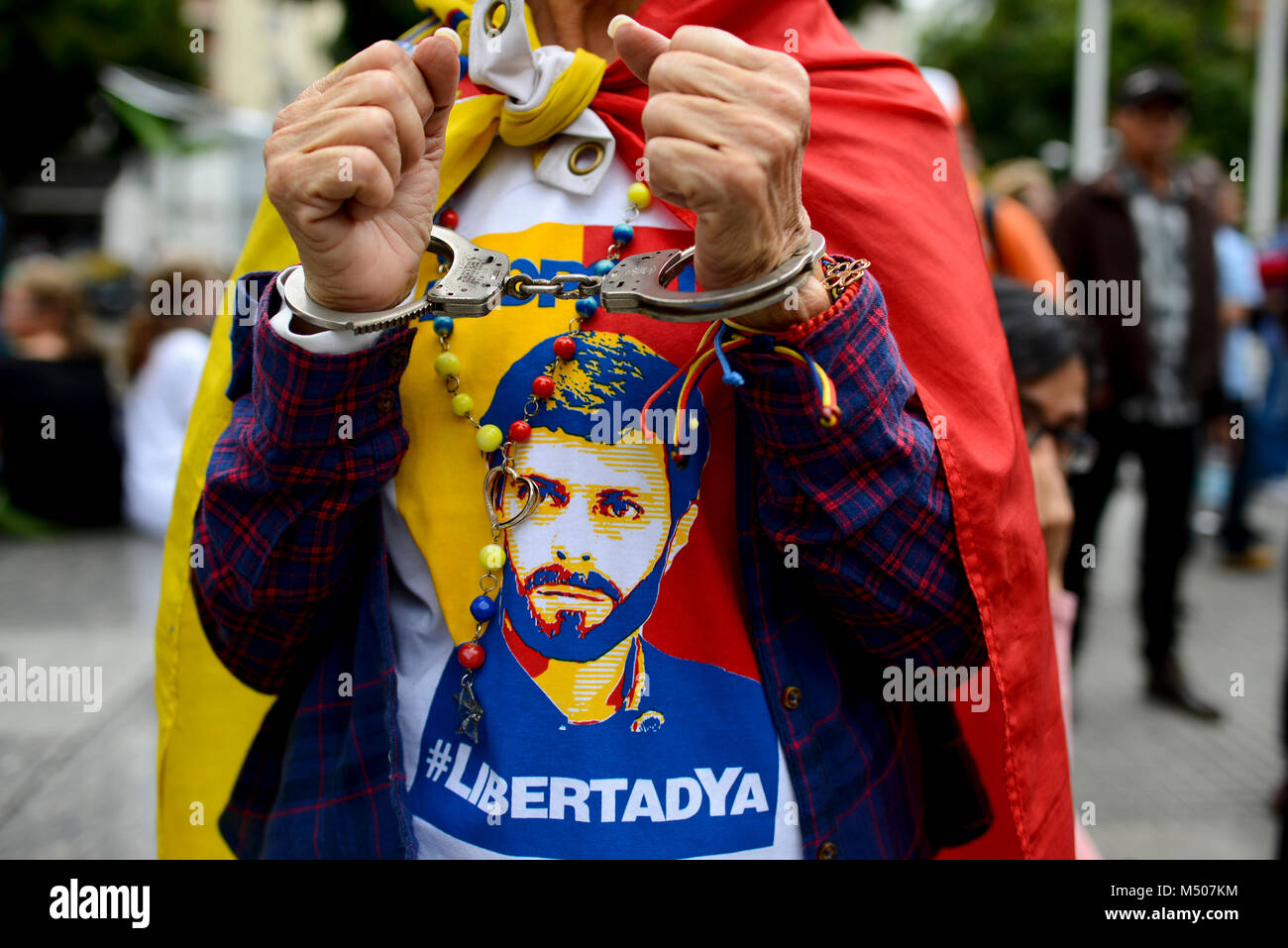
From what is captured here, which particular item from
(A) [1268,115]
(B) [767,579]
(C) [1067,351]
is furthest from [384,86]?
(A) [1268,115]

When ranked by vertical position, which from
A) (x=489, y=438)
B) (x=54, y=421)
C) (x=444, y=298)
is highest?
(x=54, y=421)

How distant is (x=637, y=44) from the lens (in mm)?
1160

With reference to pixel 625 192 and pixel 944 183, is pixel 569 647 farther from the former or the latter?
Answer: pixel 944 183

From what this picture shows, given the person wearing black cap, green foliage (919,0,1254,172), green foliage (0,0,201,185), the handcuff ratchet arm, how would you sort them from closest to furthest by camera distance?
the handcuff ratchet arm → the person wearing black cap → green foliage (0,0,201,185) → green foliage (919,0,1254,172)

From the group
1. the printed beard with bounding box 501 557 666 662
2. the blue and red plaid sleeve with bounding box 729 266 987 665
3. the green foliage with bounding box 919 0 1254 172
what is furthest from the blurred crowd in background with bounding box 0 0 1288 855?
the green foliage with bounding box 919 0 1254 172

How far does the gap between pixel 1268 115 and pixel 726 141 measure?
44.9 feet

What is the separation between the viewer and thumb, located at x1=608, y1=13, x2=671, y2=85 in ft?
3.77

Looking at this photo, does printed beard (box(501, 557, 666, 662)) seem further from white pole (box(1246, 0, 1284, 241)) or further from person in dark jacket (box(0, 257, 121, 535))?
white pole (box(1246, 0, 1284, 241))

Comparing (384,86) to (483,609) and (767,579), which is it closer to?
(483,609)

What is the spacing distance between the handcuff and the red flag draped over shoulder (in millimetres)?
202

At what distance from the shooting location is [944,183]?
1.55 metres

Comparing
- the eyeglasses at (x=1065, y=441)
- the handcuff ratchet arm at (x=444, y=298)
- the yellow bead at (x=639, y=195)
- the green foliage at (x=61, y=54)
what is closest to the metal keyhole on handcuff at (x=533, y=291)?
the handcuff ratchet arm at (x=444, y=298)
